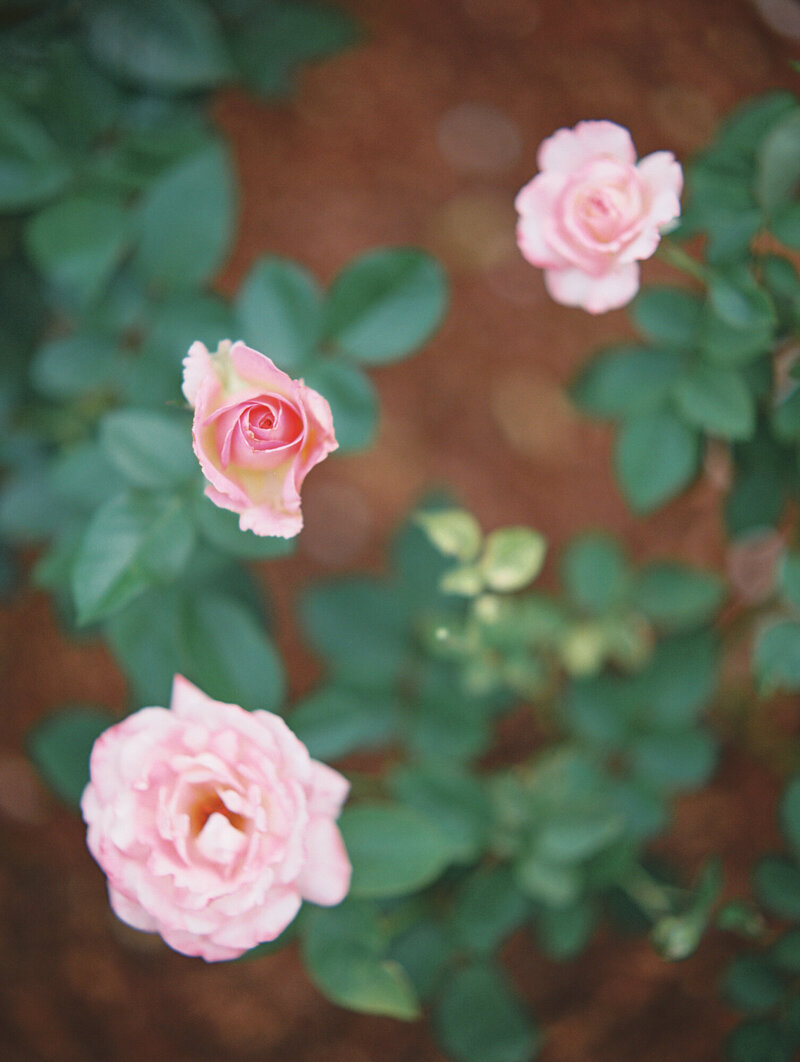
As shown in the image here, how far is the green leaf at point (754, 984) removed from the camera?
0.89 m

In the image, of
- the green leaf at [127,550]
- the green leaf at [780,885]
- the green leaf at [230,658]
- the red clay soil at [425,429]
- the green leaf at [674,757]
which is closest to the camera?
the green leaf at [127,550]

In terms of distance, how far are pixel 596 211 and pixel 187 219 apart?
55 centimetres

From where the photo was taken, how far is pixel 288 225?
5.13 ft

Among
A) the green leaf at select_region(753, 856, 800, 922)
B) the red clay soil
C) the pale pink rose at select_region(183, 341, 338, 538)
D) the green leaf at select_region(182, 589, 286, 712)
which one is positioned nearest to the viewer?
the pale pink rose at select_region(183, 341, 338, 538)

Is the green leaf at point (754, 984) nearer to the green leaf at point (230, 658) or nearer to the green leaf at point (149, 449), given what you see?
the green leaf at point (230, 658)

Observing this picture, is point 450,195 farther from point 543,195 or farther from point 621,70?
point 543,195

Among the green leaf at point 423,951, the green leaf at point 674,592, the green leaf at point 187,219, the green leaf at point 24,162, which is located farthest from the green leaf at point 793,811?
the green leaf at point 24,162

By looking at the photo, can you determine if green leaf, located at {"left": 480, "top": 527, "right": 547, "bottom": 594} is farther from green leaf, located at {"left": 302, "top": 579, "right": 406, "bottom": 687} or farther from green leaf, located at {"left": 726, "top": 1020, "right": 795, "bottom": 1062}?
green leaf, located at {"left": 726, "top": 1020, "right": 795, "bottom": 1062}

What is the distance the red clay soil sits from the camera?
53.7 inches

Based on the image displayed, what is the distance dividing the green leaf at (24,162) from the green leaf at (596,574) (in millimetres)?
784

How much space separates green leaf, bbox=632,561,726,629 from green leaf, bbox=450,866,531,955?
400 mm

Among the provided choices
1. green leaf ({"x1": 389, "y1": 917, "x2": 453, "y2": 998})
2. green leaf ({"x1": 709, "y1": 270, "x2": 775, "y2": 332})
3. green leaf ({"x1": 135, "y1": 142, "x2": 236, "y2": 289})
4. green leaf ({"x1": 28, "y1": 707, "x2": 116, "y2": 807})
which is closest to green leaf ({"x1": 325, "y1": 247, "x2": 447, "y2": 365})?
green leaf ({"x1": 135, "y1": 142, "x2": 236, "y2": 289})

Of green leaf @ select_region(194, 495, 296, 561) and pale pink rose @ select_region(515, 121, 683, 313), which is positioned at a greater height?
pale pink rose @ select_region(515, 121, 683, 313)

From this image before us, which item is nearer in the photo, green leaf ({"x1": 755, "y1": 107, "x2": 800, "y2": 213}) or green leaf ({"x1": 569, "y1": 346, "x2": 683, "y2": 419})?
green leaf ({"x1": 755, "y1": 107, "x2": 800, "y2": 213})
